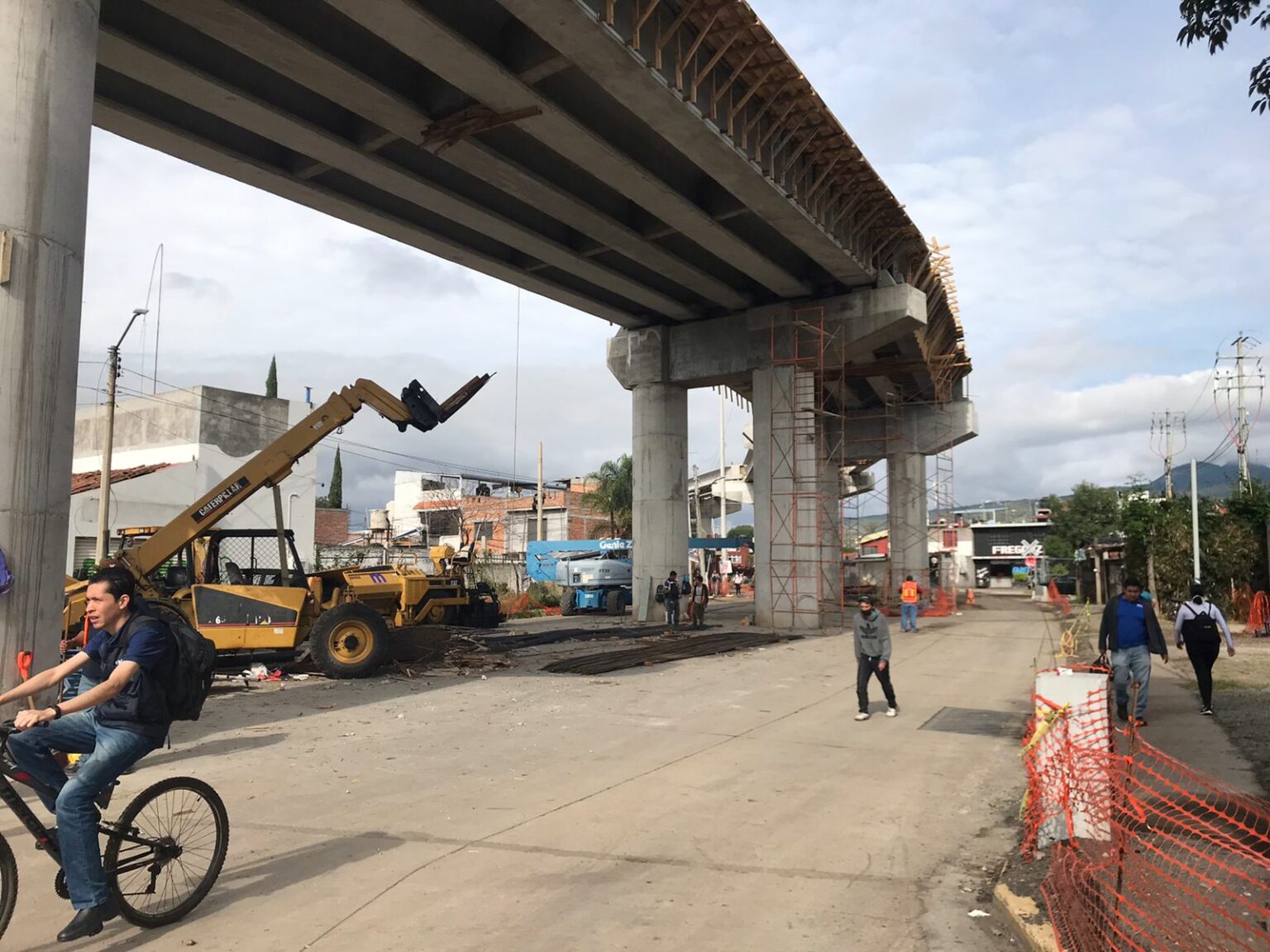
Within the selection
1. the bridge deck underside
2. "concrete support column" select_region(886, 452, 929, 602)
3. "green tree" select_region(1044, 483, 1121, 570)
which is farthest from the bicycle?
"green tree" select_region(1044, 483, 1121, 570)

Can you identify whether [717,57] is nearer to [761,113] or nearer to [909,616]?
[761,113]

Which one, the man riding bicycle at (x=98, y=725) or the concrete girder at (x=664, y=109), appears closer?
the man riding bicycle at (x=98, y=725)

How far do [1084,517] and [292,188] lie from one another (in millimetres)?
72854

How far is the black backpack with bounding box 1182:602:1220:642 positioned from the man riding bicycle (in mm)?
12132

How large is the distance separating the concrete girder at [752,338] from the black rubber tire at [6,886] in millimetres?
25792

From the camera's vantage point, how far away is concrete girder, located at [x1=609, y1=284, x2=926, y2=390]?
27422 mm

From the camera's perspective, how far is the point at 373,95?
15.7m

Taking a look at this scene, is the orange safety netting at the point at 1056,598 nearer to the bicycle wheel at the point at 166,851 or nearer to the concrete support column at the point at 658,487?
the concrete support column at the point at 658,487

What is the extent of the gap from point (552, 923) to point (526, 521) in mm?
61366

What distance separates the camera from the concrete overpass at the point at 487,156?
9.38 meters

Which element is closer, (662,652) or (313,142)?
(313,142)

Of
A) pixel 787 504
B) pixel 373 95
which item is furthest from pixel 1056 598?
pixel 373 95

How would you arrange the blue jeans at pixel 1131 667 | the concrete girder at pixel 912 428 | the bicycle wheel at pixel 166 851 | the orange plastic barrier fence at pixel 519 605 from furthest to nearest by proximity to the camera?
the concrete girder at pixel 912 428
the orange plastic barrier fence at pixel 519 605
the blue jeans at pixel 1131 667
the bicycle wheel at pixel 166 851

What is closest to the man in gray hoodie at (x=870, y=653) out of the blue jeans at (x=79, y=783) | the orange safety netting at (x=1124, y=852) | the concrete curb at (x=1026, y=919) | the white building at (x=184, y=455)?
the orange safety netting at (x=1124, y=852)
